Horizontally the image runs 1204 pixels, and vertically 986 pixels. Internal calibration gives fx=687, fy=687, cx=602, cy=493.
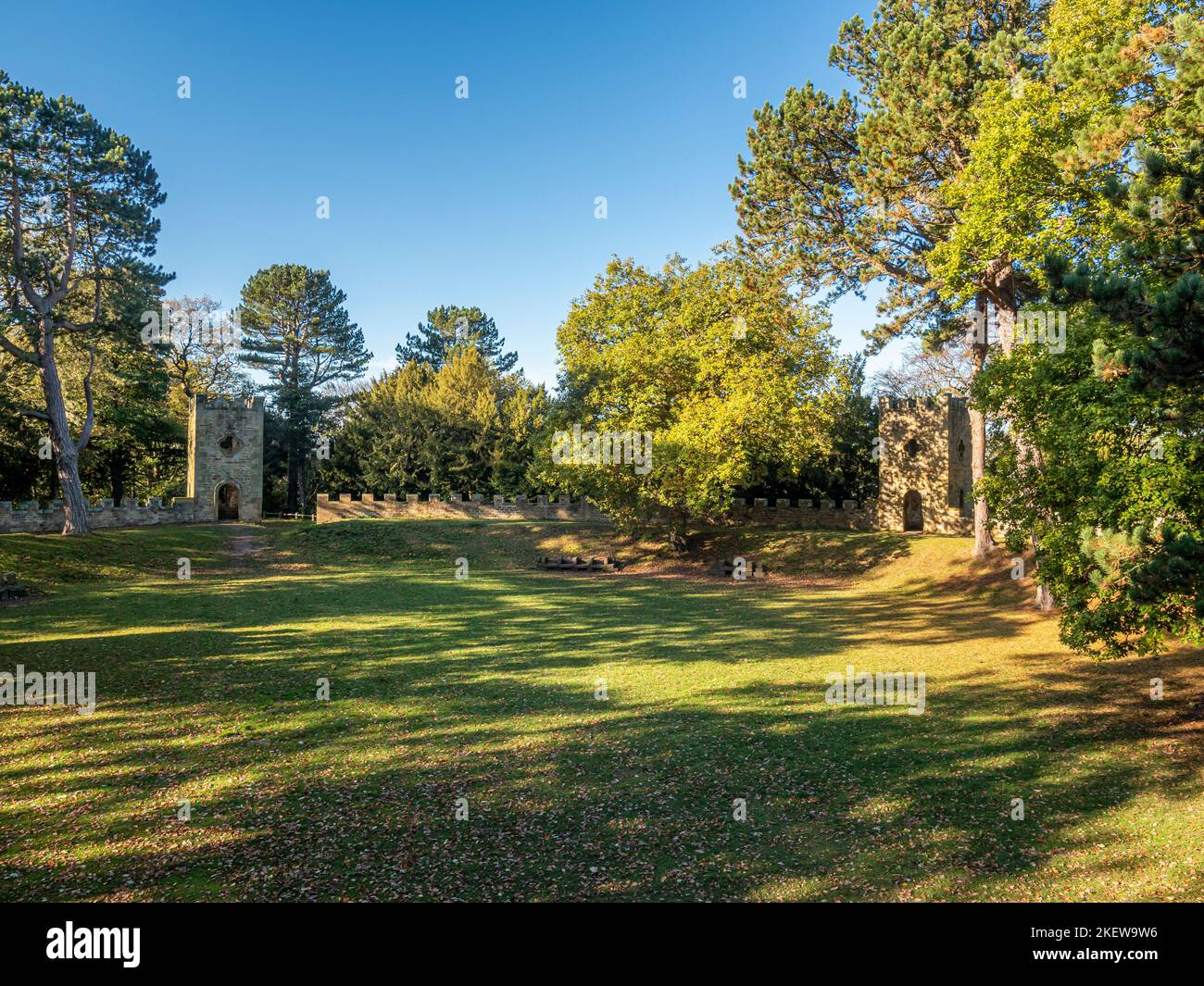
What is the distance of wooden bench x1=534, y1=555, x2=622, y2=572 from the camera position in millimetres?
32631

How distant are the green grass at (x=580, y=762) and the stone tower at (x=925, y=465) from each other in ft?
65.5

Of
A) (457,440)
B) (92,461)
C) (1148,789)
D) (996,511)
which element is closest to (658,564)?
(996,511)

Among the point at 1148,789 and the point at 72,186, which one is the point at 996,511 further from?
the point at 72,186

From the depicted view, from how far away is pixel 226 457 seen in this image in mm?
44000

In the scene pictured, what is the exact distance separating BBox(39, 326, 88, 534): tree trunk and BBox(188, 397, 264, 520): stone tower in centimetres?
1110

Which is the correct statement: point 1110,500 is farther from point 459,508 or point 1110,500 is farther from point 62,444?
point 62,444

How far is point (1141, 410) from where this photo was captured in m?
10.6

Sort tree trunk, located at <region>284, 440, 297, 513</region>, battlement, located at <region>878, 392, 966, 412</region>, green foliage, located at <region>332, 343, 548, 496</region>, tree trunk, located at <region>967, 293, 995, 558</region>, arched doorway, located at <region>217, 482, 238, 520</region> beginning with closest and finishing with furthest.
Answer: tree trunk, located at <region>967, 293, 995, 558</region> → battlement, located at <region>878, 392, 966, 412</region> → arched doorway, located at <region>217, 482, 238, 520</region> → green foliage, located at <region>332, 343, 548, 496</region> → tree trunk, located at <region>284, 440, 297, 513</region>

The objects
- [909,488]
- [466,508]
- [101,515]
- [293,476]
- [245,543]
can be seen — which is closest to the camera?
[101,515]

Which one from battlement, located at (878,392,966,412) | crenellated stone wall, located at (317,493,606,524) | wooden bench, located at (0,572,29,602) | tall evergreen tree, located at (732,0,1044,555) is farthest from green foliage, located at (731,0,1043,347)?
wooden bench, located at (0,572,29,602)

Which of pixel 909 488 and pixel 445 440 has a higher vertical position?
pixel 445 440

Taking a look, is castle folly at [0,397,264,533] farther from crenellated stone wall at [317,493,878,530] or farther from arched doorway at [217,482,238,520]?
crenellated stone wall at [317,493,878,530]

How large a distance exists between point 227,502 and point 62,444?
15040mm

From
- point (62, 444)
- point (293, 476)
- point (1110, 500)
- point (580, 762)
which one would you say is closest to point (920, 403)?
point (1110, 500)
